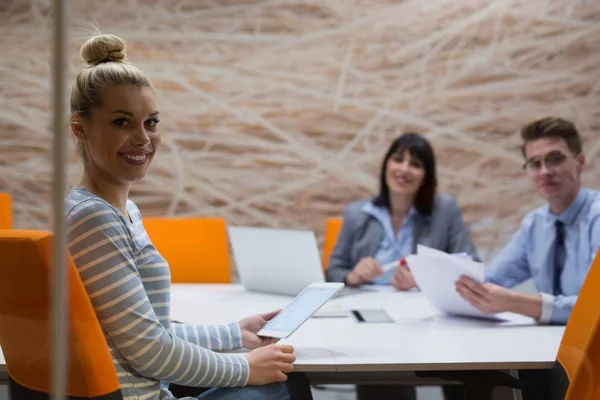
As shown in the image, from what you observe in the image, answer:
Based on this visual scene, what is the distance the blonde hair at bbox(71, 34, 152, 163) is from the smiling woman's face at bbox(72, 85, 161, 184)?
0.04 feet

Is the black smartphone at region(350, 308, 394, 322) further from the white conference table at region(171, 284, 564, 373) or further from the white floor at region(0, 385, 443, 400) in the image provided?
the white floor at region(0, 385, 443, 400)

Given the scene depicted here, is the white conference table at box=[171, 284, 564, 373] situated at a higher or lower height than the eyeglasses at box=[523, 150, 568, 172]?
lower

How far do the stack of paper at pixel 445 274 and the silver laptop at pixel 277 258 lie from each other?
394mm

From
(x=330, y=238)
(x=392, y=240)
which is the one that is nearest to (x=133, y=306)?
(x=392, y=240)

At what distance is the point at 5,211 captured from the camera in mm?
1121

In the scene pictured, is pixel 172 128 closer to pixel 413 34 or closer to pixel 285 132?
pixel 285 132

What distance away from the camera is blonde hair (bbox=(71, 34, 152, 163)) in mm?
1479

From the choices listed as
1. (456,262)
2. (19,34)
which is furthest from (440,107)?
(19,34)

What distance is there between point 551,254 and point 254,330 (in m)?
1.23

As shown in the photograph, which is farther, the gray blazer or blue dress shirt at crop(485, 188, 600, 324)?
the gray blazer

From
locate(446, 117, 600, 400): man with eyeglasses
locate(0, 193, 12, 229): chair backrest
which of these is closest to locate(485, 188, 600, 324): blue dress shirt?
locate(446, 117, 600, 400): man with eyeglasses

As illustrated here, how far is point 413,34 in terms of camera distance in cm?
462

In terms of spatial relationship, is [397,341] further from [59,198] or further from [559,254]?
[59,198]

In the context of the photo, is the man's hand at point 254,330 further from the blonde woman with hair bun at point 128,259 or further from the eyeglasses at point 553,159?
the eyeglasses at point 553,159
